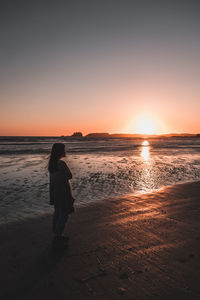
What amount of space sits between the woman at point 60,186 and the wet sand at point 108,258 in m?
0.60

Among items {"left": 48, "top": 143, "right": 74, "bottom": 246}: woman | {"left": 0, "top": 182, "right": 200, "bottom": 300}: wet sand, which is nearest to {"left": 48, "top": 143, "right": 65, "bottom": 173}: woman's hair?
{"left": 48, "top": 143, "right": 74, "bottom": 246}: woman

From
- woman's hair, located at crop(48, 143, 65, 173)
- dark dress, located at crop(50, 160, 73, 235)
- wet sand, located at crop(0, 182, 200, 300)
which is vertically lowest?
wet sand, located at crop(0, 182, 200, 300)

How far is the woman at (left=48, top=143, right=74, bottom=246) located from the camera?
4.53m

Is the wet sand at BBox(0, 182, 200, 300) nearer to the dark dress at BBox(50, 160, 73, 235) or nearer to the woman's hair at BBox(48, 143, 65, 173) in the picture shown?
the dark dress at BBox(50, 160, 73, 235)

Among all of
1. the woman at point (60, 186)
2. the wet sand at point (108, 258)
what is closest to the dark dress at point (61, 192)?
the woman at point (60, 186)

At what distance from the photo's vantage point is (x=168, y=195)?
8633mm

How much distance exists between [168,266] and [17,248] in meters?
3.20

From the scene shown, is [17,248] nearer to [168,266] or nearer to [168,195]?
[168,266]

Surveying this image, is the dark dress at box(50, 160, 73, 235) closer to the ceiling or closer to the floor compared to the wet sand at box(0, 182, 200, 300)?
closer to the ceiling

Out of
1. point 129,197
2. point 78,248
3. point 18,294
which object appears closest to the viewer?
point 18,294

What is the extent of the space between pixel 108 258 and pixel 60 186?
5.83ft

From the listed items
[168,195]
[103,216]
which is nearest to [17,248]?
[103,216]

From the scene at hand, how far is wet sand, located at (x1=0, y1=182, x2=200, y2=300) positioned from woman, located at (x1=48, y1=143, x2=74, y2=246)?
23.5 inches

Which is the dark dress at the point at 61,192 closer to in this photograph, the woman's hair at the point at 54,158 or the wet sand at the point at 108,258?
the woman's hair at the point at 54,158
